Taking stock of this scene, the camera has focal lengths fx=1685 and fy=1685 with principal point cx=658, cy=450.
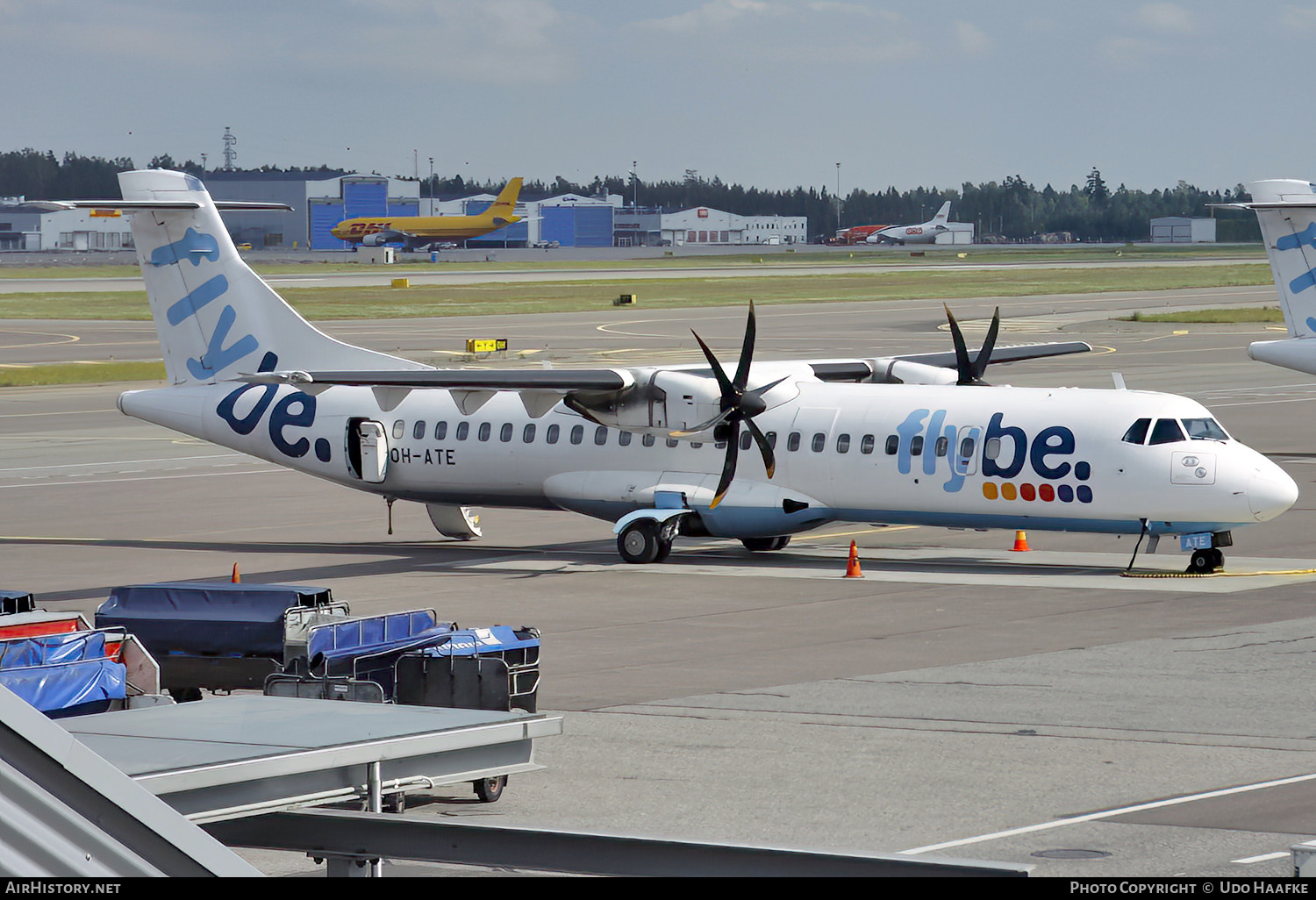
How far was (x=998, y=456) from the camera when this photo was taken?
25.6 metres

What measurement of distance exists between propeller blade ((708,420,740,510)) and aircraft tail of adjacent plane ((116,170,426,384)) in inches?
314

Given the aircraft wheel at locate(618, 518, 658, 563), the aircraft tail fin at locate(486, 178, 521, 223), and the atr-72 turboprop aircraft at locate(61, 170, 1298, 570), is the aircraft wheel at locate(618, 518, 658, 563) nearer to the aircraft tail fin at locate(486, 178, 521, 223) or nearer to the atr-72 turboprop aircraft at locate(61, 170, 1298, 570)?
the atr-72 turboprop aircraft at locate(61, 170, 1298, 570)

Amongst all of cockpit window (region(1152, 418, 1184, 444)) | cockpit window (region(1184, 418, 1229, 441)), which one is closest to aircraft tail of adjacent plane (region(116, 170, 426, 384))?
cockpit window (region(1152, 418, 1184, 444))

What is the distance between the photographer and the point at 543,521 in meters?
34.4

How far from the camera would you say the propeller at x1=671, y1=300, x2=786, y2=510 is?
27.1 meters

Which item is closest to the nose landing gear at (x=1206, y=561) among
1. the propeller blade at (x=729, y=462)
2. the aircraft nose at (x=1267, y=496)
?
the aircraft nose at (x=1267, y=496)

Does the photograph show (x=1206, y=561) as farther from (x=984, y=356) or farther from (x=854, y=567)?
(x=984, y=356)

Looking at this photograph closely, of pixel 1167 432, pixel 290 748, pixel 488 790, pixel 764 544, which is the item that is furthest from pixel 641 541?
pixel 290 748

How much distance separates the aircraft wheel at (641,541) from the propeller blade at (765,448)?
206 cm

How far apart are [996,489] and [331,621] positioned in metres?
12.9

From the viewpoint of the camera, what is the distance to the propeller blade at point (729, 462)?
27.4 m

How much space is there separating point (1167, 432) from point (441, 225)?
175 metres
